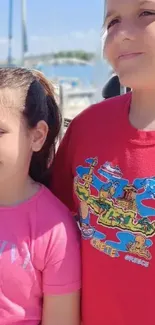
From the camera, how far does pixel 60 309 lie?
1.38 metres

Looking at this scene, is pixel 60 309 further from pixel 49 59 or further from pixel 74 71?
pixel 74 71

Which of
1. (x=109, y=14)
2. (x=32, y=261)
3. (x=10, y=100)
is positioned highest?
(x=109, y=14)

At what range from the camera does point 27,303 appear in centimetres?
139

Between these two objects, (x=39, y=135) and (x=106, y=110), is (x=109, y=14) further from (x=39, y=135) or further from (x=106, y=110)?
(x=39, y=135)

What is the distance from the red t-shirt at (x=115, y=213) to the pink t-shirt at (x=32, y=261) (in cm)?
5

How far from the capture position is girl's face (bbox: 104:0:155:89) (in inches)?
46.6

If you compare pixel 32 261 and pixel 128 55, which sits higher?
pixel 128 55

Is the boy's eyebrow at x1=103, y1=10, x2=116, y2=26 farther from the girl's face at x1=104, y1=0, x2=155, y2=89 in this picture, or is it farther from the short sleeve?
the short sleeve

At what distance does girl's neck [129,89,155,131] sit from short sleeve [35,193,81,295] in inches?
13.8

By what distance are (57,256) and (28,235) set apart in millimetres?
97

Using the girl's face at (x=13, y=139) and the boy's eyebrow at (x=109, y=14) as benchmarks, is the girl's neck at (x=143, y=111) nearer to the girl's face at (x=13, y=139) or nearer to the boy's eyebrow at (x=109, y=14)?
the boy's eyebrow at (x=109, y=14)

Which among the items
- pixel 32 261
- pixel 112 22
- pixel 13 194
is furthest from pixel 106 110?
pixel 32 261

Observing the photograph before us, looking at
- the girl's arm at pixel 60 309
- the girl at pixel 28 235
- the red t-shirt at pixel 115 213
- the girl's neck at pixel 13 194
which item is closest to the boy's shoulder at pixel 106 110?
the red t-shirt at pixel 115 213

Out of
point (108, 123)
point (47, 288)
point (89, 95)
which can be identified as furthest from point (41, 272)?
point (89, 95)
